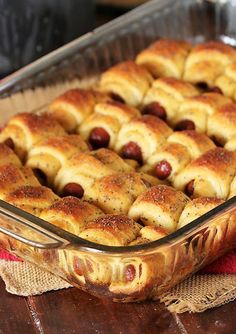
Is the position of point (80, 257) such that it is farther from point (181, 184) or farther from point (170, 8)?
point (170, 8)

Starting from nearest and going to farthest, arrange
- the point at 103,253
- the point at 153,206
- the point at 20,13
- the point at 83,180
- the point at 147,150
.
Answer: the point at 103,253, the point at 153,206, the point at 83,180, the point at 147,150, the point at 20,13

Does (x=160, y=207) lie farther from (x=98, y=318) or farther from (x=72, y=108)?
(x=72, y=108)

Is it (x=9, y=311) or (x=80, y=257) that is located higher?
(x=80, y=257)

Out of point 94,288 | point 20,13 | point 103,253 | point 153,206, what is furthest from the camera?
point 20,13

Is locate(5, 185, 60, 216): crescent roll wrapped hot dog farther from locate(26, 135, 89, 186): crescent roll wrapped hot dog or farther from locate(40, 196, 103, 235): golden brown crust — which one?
locate(26, 135, 89, 186): crescent roll wrapped hot dog

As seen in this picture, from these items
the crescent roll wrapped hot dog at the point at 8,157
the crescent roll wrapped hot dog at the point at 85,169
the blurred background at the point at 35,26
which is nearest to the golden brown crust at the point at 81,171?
the crescent roll wrapped hot dog at the point at 85,169

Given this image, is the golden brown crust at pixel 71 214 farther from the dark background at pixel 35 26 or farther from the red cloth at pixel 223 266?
the dark background at pixel 35 26

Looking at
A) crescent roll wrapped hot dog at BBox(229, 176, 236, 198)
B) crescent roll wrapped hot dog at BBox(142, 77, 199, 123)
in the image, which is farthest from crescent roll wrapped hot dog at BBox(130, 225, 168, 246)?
crescent roll wrapped hot dog at BBox(142, 77, 199, 123)

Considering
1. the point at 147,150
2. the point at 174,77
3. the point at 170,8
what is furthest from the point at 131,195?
the point at 170,8
